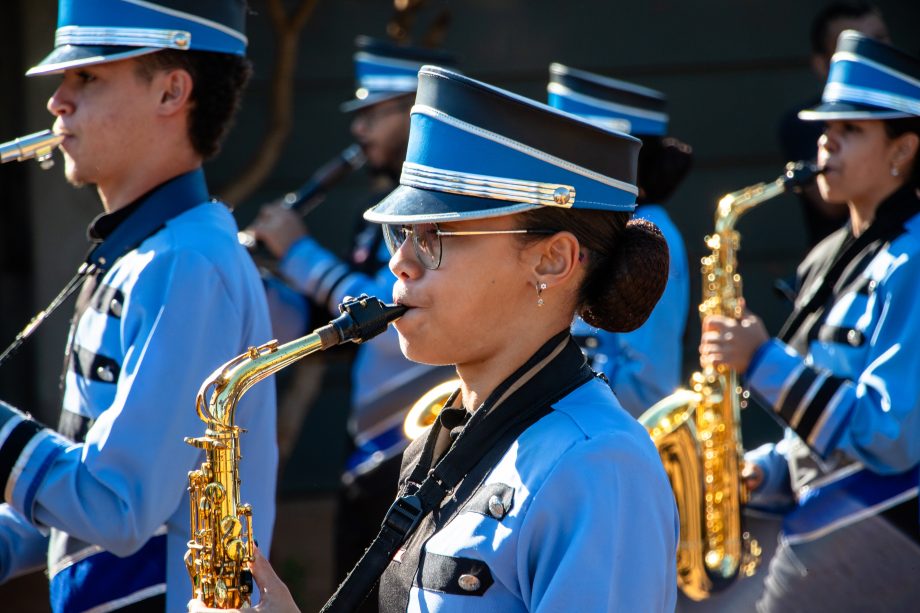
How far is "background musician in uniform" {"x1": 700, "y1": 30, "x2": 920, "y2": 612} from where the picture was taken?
3.66 m

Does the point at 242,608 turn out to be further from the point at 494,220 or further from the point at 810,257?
the point at 810,257

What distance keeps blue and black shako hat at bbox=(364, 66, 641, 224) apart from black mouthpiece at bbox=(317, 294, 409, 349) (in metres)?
0.16

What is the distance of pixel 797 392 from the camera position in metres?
3.76

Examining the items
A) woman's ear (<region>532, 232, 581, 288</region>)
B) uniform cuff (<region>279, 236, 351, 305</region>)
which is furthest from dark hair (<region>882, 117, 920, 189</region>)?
uniform cuff (<region>279, 236, 351, 305</region>)

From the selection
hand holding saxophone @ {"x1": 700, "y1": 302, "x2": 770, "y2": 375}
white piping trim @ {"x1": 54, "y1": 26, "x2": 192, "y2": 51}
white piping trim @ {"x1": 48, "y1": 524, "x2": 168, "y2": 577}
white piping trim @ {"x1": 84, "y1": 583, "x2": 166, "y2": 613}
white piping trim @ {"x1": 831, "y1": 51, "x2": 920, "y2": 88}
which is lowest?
white piping trim @ {"x1": 84, "y1": 583, "x2": 166, "y2": 613}

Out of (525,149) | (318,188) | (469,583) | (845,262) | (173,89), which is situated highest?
(173,89)

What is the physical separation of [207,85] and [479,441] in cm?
148

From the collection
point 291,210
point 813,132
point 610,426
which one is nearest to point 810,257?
point 813,132

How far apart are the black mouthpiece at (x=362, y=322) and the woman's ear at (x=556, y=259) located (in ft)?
0.86

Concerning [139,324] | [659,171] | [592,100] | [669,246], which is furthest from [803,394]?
[139,324]

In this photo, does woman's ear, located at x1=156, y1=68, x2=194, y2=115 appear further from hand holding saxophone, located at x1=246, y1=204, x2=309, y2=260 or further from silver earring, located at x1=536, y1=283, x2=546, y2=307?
hand holding saxophone, located at x1=246, y1=204, x2=309, y2=260

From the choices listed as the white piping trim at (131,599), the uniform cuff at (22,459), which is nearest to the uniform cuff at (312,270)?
the white piping trim at (131,599)

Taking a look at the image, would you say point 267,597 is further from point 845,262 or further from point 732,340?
point 845,262

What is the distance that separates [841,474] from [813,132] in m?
2.22
